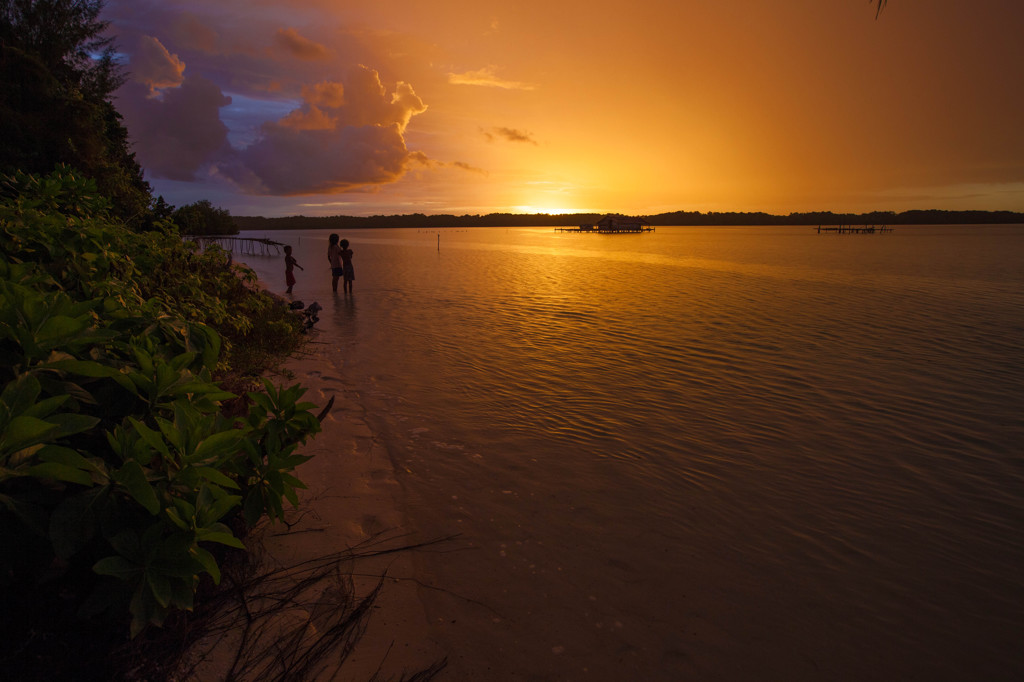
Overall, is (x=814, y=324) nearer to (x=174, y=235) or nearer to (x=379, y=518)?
(x=379, y=518)

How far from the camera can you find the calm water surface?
313 centimetres

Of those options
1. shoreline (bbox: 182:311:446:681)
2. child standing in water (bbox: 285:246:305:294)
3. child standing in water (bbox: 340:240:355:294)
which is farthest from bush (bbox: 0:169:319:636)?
child standing in water (bbox: 285:246:305:294)

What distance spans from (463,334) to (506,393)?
14.6 ft

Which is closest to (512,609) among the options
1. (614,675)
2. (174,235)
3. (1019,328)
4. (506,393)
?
(614,675)

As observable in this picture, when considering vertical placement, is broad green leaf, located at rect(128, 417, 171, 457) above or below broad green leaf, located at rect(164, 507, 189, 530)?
above

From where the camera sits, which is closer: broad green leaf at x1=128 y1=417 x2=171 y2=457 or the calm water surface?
broad green leaf at x1=128 y1=417 x2=171 y2=457

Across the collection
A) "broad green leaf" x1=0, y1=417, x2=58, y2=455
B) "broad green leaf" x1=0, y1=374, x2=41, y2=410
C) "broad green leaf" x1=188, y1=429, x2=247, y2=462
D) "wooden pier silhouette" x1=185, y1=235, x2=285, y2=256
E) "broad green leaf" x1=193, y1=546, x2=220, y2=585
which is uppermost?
"wooden pier silhouette" x1=185, y1=235, x2=285, y2=256

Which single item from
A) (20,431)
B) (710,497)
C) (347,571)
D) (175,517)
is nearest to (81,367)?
(20,431)

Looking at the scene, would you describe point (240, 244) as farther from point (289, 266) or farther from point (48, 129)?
point (48, 129)

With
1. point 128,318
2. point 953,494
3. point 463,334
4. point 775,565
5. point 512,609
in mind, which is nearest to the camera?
point 128,318

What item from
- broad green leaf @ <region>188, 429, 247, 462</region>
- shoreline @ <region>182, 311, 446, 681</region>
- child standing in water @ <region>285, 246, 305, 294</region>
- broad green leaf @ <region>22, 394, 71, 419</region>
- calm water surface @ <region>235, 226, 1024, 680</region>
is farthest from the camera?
child standing in water @ <region>285, 246, 305, 294</region>

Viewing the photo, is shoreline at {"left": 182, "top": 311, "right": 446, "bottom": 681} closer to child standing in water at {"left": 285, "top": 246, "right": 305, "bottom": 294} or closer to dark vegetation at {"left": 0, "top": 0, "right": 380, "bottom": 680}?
dark vegetation at {"left": 0, "top": 0, "right": 380, "bottom": 680}

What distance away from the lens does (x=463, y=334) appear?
1180 cm

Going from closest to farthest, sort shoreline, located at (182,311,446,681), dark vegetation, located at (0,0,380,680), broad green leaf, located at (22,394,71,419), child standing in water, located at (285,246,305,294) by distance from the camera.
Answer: broad green leaf, located at (22,394,71,419)
dark vegetation, located at (0,0,380,680)
shoreline, located at (182,311,446,681)
child standing in water, located at (285,246,305,294)
